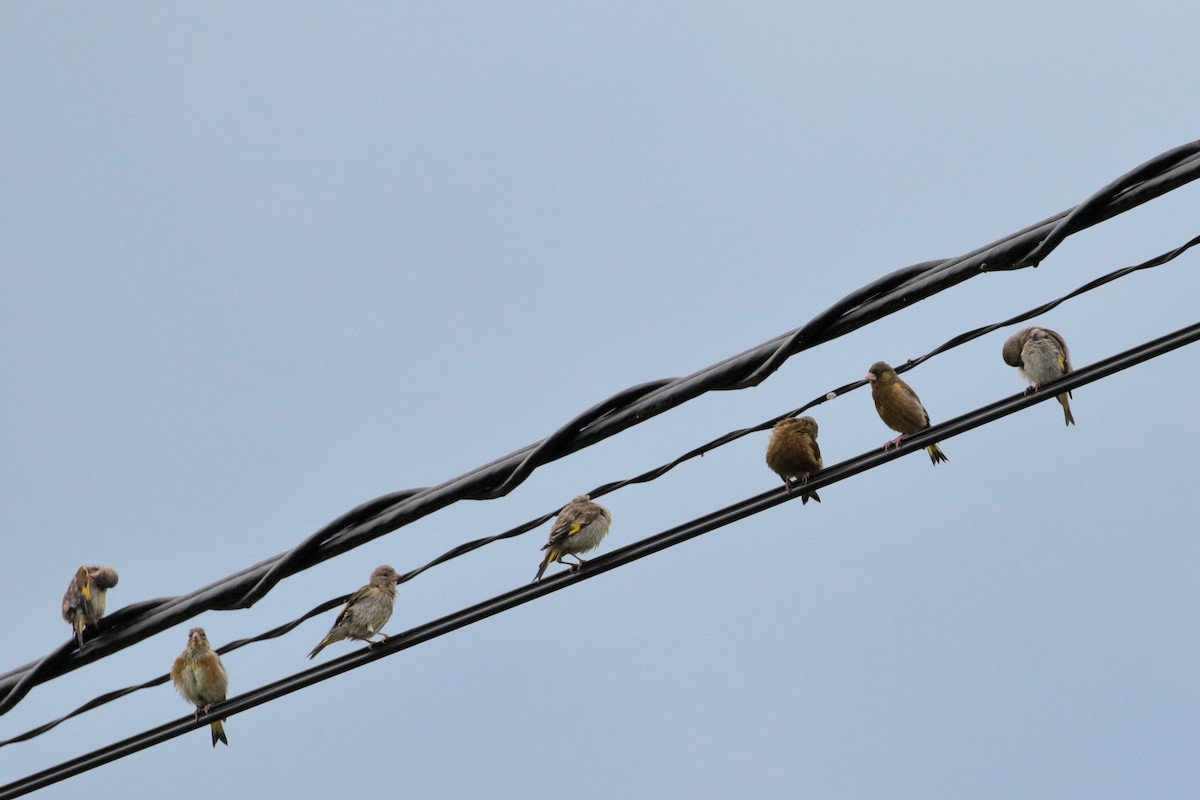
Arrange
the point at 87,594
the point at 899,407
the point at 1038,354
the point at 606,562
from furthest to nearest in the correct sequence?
the point at 1038,354, the point at 899,407, the point at 87,594, the point at 606,562

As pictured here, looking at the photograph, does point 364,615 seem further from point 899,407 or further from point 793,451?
point 899,407

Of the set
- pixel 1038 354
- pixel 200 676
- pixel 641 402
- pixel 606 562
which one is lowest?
pixel 606 562

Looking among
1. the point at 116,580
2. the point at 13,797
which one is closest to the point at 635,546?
the point at 13,797

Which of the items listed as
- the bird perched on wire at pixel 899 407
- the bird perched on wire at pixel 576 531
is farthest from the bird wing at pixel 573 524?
the bird perched on wire at pixel 899 407

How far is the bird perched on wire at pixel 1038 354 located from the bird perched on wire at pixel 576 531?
3.23m

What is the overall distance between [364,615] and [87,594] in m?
1.70

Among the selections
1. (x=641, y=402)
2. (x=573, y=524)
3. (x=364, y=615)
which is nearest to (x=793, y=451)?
(x=573, y=524)

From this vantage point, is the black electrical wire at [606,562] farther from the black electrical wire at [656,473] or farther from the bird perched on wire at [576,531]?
the bird perched on wire at [576,531]

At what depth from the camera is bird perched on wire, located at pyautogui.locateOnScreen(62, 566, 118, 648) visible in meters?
9.45

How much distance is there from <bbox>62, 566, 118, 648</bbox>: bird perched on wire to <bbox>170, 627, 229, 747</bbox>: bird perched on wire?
3.63ft

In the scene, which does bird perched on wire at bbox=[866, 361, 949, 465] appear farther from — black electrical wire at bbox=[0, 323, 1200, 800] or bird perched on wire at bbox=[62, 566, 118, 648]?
bird perched on wire at bbox=[62, 566, 118, 648]

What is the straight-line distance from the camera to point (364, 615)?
990 centimetres

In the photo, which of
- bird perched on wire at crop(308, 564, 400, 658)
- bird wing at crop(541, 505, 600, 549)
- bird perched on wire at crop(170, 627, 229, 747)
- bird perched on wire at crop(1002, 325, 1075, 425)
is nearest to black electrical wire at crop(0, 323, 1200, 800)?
bird perched on wire at crop(308, 564, 400, 658)

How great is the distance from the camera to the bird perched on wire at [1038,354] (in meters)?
11.0
